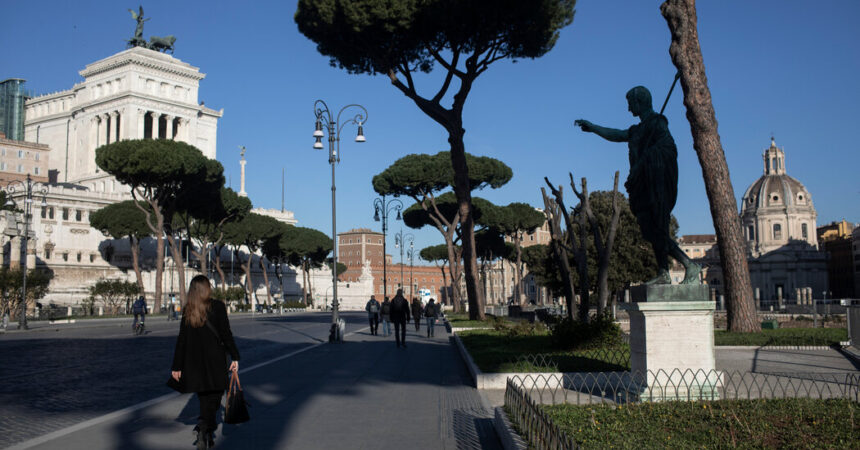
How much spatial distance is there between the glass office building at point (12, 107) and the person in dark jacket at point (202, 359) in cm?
10352

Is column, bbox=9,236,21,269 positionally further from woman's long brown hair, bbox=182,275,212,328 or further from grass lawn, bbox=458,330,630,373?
woman's long brown hair, bbox=182,275,212,328

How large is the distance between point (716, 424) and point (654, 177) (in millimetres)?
2662

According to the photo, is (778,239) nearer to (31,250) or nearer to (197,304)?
(31,250)

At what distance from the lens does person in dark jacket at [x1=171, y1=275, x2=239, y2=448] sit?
5.65m

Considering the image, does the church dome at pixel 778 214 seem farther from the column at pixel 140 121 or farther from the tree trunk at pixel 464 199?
the tree trunk at pixel 464 199

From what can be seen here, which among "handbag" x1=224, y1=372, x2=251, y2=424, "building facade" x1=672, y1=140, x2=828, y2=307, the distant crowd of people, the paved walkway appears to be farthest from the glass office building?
"handbag" x1=224, y1=372, x2=251, y2=424

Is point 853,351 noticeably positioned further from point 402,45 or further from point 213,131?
point 213,131

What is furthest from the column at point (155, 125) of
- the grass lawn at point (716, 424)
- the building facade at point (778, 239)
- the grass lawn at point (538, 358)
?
the grass lawn at point (716, 424)

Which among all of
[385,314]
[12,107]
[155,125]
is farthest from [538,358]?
[12,107]

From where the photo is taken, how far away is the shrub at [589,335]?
1167 cm

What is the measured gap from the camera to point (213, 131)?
87.4 meters

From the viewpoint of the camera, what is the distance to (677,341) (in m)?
6.62

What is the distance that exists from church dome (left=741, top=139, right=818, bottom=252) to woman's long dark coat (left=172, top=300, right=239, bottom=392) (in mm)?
114489

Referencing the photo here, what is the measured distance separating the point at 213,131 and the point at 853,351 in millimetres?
82848
